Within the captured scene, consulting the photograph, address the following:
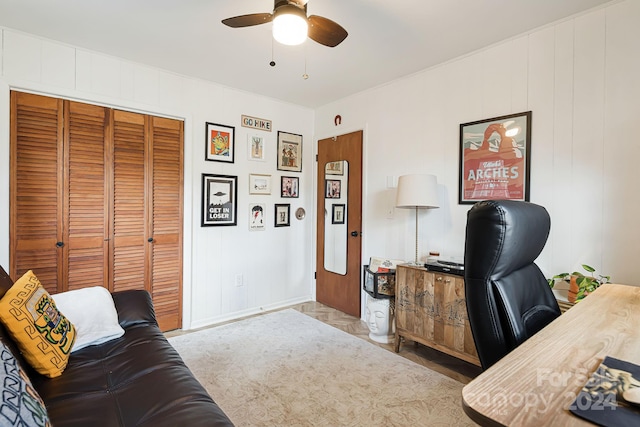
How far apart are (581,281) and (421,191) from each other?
46.5 inches

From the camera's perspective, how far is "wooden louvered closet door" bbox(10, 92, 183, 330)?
8.13 ft

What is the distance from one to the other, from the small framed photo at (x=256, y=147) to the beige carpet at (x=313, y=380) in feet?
6.19

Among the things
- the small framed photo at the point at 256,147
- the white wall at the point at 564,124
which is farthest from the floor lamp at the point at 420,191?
the small framed photo at the point at 256,147

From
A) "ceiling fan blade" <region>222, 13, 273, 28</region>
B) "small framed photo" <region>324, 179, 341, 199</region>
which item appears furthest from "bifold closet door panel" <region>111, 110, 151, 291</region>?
"small framed photo" <region>324, 179, 341, 199</region>

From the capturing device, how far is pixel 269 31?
2338mm

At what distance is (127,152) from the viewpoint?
113 inches

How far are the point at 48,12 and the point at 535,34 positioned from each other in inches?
134

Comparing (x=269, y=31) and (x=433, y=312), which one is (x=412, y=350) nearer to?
(x=433, y=312)

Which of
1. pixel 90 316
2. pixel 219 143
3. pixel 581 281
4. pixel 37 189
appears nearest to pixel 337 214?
pixel 219 143

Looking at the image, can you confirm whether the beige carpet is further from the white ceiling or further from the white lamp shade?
the white ceiling

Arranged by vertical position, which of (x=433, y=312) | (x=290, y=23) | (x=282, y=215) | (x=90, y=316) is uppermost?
(x=290, y=23)

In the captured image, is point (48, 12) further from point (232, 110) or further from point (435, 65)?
point (435, 65)

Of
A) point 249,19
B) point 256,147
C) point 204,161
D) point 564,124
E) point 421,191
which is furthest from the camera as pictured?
point 256,147

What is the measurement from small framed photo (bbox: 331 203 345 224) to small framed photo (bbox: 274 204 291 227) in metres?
0.56
